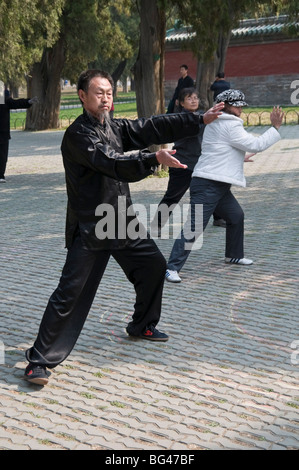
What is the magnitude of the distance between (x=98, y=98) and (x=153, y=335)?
1.86 meters

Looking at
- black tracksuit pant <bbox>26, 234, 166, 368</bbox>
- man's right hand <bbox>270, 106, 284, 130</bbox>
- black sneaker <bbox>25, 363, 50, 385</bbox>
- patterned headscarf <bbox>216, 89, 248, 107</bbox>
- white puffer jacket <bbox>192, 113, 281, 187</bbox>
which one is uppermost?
patterned headscarf <bbox>216, 89, 248, 107</bbox>

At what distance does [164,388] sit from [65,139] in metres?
1.69

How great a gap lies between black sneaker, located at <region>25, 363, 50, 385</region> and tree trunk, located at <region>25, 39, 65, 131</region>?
919 inches

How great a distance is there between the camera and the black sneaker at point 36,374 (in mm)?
4559

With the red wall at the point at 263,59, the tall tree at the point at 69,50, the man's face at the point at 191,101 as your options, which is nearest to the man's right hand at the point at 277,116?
the man's face at the point at 191,101

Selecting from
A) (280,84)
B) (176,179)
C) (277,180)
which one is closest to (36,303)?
(176,179)

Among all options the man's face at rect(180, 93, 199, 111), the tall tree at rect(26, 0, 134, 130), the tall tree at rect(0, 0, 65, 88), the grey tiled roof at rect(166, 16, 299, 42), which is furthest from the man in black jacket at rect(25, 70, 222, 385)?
the grey tiled roof at rect(166, 16, 299, 42)

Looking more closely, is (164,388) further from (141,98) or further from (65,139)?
(141,98)

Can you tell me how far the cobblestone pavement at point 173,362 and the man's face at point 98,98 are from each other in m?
1.72

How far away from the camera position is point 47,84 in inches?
1086

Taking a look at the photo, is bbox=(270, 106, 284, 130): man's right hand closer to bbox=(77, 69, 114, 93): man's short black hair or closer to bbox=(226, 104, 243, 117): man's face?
bbox=(226, 104, 243, 117): man's face

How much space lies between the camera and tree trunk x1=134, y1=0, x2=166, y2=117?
13.3m

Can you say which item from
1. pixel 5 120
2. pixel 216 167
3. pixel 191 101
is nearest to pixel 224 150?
pixel 216 167

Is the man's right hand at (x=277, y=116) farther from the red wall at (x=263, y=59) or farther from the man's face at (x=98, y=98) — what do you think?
the red wall at (x=263, y=59)
